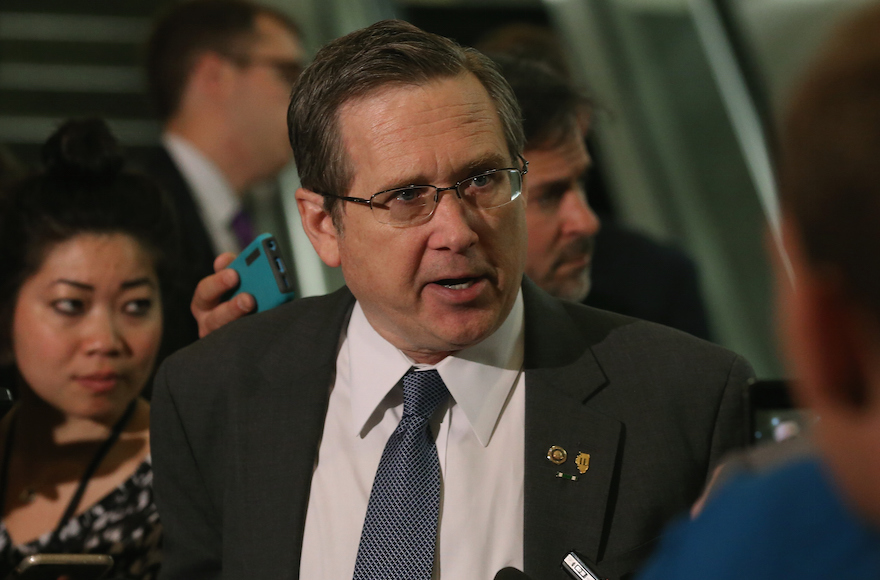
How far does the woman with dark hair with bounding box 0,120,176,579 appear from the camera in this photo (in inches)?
93.4

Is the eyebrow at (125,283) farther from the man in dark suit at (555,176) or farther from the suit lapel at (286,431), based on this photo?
the man in dark suit at (555,176)

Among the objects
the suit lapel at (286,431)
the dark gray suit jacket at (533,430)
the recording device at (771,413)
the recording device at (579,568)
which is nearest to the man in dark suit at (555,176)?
the dark gray suit jacket at (533,430)

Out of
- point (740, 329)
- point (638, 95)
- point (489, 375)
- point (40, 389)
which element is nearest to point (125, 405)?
point (40, 389)

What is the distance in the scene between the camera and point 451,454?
1740 mm

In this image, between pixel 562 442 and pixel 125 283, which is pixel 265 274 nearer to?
pixel 125 283

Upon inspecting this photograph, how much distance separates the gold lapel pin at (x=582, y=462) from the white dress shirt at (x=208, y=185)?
2.61 metres

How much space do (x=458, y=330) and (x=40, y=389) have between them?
1299mm

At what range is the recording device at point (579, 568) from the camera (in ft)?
4.02

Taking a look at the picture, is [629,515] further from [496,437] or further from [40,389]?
[40,389]

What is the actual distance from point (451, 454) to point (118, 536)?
103 centimetres

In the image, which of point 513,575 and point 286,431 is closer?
point 513,575

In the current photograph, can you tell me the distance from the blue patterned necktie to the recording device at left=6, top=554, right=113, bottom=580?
2.20ft

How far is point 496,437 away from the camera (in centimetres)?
175

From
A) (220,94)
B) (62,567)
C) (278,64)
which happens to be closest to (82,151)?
(62,567)
